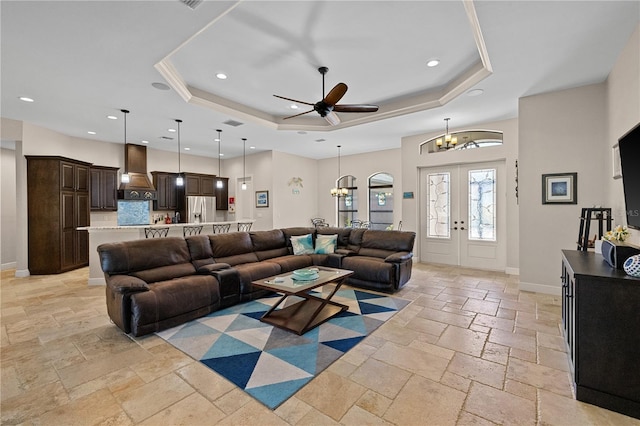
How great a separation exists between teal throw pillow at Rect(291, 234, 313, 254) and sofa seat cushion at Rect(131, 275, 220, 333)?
199cm

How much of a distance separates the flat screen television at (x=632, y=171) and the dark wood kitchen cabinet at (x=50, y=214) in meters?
8.69

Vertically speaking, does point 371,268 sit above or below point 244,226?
below

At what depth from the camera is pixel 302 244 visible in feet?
17.9

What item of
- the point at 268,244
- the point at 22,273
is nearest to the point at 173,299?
the point at 268,244

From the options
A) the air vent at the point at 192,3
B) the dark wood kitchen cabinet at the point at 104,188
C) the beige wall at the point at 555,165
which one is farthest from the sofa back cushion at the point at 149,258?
the beige wall at the point at 555,165

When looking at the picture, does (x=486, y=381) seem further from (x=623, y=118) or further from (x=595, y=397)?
(x=623, y=118)

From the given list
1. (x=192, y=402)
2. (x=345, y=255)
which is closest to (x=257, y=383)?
(x=192, y=402)

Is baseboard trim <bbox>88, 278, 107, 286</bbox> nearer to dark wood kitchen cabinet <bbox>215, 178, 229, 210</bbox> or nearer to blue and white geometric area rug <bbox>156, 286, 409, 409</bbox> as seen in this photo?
blue and white geometric area rug <bbox>156, 286, 409, 409</bbox>

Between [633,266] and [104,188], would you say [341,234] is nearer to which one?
[633,266]

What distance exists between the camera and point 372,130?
6.22 m

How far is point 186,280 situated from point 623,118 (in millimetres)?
5387

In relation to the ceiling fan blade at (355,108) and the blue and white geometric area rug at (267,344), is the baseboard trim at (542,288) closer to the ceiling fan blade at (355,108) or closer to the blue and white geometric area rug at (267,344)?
the blue and white geometric area rug at (267,344)

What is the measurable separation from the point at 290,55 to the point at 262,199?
532cm

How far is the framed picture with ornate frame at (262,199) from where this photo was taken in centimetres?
828
